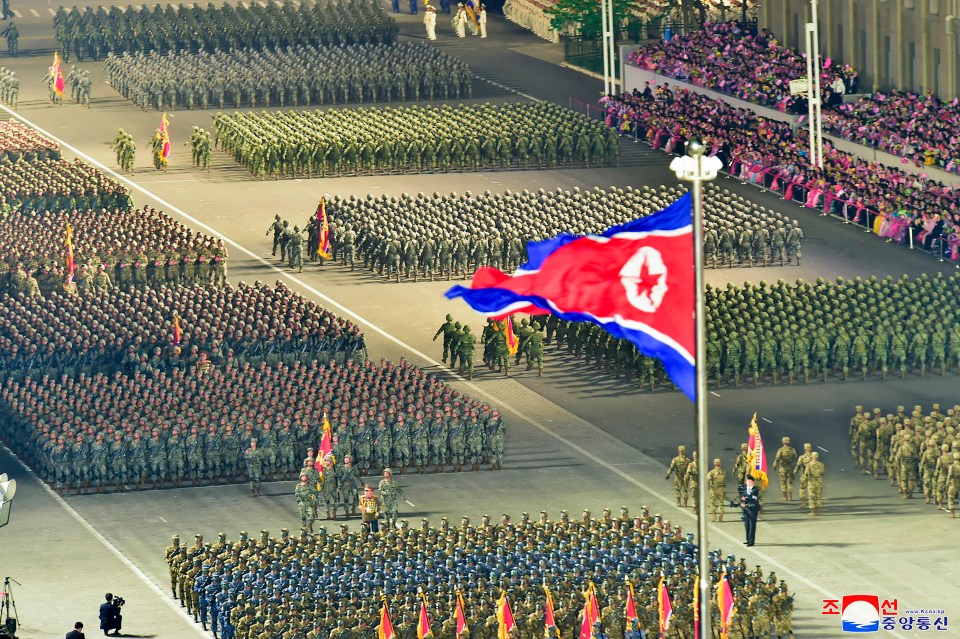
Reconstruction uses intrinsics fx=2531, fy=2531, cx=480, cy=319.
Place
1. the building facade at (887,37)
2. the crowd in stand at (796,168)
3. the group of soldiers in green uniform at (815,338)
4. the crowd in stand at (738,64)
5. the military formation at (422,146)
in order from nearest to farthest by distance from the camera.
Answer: the group of soldiers in green uniform at (815,338), the crowd in stand at (796,168), the building facade at (887,37), the military formation at (422,146), the crowd in stand at (738,64)

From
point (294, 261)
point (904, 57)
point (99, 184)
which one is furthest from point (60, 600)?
point (904, 57)

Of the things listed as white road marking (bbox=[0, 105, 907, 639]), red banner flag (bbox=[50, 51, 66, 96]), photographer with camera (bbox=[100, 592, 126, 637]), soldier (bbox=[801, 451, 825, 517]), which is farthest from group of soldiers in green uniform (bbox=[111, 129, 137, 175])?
photographer with camera (bbox=[100, 592, 126, 637])

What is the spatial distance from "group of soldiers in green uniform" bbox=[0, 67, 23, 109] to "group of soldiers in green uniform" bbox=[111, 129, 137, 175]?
12352mm

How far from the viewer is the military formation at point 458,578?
39.4 meters

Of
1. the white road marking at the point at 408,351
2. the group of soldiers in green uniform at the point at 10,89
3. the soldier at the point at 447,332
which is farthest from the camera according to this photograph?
the group of soldiers in green uniform at the point at 10,89

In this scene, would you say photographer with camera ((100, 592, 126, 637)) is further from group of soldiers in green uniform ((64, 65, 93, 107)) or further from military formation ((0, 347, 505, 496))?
group of soldiers in green uniform ((64, 65, 93, 107))

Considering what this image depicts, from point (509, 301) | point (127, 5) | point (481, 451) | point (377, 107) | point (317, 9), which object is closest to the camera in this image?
point (509, 301)

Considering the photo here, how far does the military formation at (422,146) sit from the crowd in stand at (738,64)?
5733mm

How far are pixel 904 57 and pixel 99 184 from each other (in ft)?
87.8

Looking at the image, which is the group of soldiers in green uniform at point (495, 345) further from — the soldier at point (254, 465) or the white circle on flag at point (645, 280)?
the white circle on flag at point (645, 280)

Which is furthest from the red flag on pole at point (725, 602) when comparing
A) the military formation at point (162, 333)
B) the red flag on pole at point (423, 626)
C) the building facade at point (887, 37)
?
the building facade at point (887, 37)

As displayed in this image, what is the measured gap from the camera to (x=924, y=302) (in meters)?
58.7

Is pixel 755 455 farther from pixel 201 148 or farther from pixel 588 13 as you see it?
pixel 588 13

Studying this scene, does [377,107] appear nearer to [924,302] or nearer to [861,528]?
[924,302]
